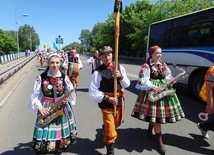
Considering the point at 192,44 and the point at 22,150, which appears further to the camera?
the point at 192,44

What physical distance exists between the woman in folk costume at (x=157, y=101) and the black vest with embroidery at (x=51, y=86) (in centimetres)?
157

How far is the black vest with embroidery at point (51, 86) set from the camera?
417cm

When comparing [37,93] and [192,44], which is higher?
[192,44]

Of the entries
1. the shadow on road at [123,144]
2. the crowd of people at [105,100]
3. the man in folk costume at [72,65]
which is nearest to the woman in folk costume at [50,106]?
the crowd of people at [105,100]

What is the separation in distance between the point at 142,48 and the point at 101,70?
129 feet

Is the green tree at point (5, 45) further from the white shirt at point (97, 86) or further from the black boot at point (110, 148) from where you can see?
the black boot at point (110, 148)

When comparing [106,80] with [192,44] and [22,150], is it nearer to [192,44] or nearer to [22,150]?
[22,150]

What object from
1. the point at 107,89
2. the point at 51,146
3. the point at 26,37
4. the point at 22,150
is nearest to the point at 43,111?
the point at 51,146

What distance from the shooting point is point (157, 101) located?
515 cm

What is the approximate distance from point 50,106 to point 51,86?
0.91ft

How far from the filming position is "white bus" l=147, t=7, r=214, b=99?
9570 mm

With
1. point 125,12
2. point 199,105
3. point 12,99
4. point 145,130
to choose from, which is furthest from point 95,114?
point 125,12

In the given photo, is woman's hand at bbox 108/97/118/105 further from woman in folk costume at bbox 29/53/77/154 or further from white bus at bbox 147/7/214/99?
white bus at bbox 147/7/214/99

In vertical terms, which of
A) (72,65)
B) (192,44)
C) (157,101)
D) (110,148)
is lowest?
(110,148)
